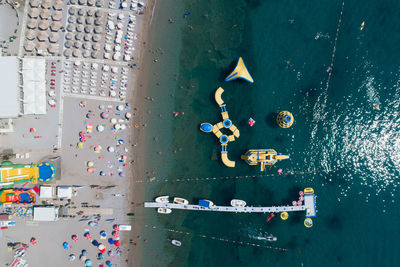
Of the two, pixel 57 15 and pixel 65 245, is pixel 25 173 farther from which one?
pixel 57 15

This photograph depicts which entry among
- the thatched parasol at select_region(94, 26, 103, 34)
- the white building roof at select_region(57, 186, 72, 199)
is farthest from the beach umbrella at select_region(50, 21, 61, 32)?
the white building roof at select_region(57, 186, 72, 199)

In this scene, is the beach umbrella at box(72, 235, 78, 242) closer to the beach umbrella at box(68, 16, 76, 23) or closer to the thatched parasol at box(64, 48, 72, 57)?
the thatched parasol at box(64, 48, 72, 57)

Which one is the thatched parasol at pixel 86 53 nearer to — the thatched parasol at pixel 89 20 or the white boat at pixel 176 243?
the thatched parasol at pixel 89 20

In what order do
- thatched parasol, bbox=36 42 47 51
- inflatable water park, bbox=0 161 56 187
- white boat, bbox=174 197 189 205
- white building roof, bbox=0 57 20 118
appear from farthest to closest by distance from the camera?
1. white boat, bbox=174 197 189 205
2. thatched parasol, bbox=36 42 47 51
3. white building roof, bbox=0 57 20 118
4. inflatable water park, bbox=0 161 56 187

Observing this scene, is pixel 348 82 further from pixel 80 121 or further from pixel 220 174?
pixel 80 121

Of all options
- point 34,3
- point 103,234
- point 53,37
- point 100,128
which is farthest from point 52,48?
point 103,234
